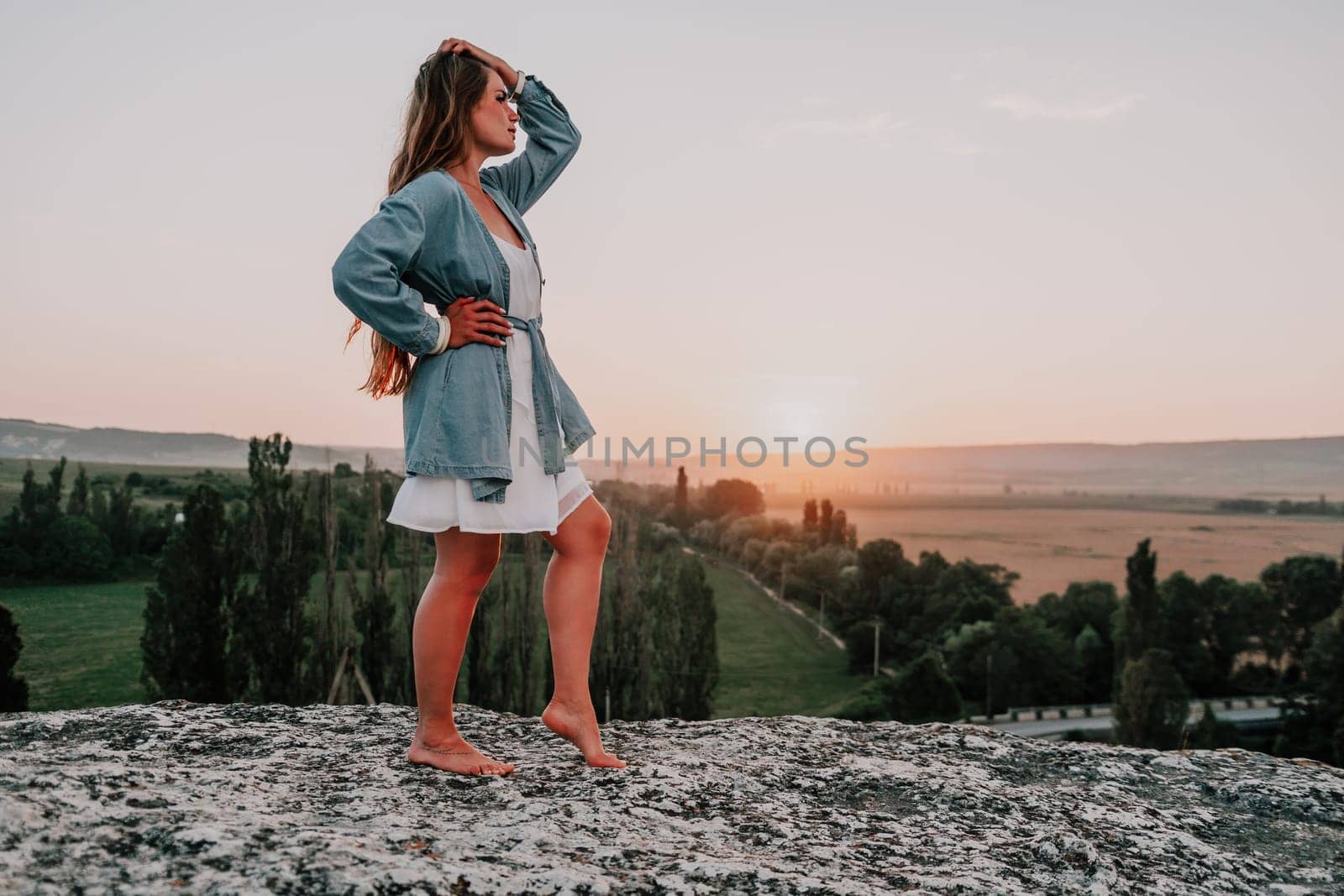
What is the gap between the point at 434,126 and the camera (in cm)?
317

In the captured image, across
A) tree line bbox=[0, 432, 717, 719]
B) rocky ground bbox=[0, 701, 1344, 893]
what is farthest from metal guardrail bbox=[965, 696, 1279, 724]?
rocky ground bbox=[0, 701, 1344, 893]

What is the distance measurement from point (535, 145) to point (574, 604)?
1689mm

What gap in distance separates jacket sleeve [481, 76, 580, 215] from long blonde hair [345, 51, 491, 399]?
12.5 inches

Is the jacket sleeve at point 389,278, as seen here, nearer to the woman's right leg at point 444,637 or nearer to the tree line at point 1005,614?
the woman's right leg at point 444,637

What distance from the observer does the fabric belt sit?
10.0 feet

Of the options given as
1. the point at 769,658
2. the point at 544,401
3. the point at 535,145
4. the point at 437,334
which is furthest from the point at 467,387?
the point at 769,658

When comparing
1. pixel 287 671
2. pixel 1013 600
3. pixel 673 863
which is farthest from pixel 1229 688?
pixel 673 863

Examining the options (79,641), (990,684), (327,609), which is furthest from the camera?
(990,684)

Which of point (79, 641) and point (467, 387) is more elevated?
point (467, 387)

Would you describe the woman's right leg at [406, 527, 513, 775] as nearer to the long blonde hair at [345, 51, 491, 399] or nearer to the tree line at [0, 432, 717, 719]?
the long blonde hair at [345, 51, 491, 399]

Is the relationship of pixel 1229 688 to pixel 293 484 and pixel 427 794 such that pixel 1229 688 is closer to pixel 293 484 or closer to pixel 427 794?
pixel 293 484

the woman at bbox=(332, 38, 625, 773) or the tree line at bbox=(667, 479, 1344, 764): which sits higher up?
the woman at bbox=(332, 38, 625, 773)

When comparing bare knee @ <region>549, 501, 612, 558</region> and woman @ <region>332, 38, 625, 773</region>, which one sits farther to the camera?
bare knee @ <region>549, 501, 612, 558</region>

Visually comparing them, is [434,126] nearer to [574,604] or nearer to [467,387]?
[467,387]
